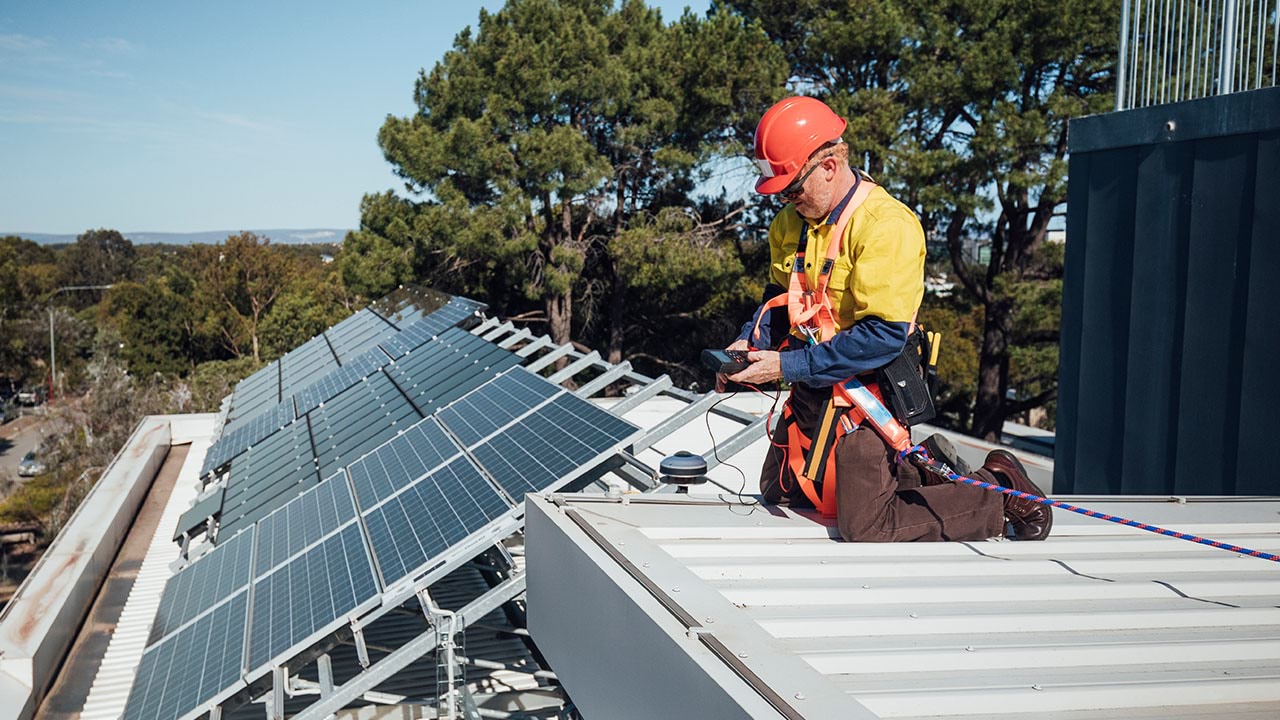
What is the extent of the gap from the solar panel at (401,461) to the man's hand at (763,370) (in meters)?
3.30

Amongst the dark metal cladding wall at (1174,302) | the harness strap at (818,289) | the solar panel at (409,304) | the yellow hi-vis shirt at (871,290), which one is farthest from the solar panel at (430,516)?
the solar panel at (409,304)

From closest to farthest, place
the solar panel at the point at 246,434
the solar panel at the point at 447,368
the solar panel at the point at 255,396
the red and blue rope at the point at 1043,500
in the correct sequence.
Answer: the red and blue rope at the point at 1043,500 → the solar panel at the point at 447,368 → the solar panel at the point at 246,434 → the solar panel at the point at 255,396

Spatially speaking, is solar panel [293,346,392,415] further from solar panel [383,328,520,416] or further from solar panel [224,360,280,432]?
solar panel [224,360,280,432]

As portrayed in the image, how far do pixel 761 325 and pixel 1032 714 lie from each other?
2346 mm

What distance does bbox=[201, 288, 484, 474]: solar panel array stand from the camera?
11.7 metres

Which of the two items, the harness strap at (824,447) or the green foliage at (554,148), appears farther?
the green foliage at (554,148)

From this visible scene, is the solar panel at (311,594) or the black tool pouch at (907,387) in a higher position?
the black tool pouch at (907,387)

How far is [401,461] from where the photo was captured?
7.41 m

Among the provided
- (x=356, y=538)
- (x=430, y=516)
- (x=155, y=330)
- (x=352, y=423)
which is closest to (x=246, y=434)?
(x=352, y=423)

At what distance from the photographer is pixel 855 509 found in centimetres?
401

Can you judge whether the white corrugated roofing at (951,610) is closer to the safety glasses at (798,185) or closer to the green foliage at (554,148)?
the safety glasses at (798,185)

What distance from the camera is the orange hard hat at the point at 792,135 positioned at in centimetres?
404

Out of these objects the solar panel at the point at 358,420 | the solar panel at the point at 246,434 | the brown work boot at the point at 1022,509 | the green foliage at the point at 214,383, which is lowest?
→ the green foliage at the point at 214,383

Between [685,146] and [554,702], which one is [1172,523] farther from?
[685,146]
